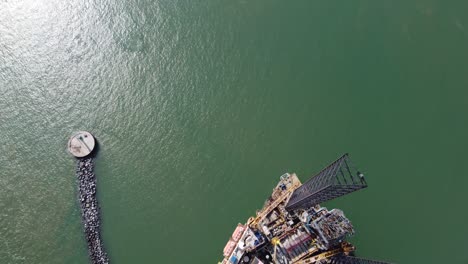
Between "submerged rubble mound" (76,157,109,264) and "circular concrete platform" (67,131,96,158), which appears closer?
Answer: "submerged rubble mound" (76,157,109,264)

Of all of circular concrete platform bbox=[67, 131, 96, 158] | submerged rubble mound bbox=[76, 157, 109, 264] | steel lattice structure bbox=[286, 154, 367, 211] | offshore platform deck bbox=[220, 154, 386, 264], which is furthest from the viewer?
circular concrete platform bbox=[67, 131, 96, 158]

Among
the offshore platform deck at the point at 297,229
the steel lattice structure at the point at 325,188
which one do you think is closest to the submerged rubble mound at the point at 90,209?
the offshore platform deck at the point at 297,229

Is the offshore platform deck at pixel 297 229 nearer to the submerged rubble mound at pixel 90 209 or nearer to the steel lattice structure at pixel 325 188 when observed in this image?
the steel lattice structure at pixel 325 188

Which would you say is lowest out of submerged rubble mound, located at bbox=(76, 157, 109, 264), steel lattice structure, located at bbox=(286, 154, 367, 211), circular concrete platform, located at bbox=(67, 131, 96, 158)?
steel lattice structure, located at bbox=(286, 154, 367, 211)

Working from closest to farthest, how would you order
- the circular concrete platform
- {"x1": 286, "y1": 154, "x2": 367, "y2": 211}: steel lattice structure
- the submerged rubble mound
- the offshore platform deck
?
{"x1": 286, "y1": 154, "x2": 367, "y2": 211}: steel lattice structure → the offshore platform deck → the submerged rubble mound → the circular concrete platform

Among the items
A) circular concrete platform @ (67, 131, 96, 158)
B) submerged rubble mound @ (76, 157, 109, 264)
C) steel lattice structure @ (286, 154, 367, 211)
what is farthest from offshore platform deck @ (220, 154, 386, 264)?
circular concrete platform @ (67, 131, 96, 158)

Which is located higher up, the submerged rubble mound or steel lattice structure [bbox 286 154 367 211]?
the submerged rubble mound

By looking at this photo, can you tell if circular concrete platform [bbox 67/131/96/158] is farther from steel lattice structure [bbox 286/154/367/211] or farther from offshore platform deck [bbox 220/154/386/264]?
steel lattice structure [bbox 286/154/367/211]
